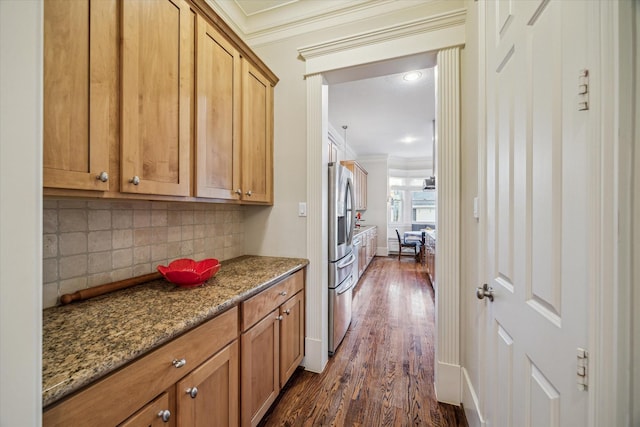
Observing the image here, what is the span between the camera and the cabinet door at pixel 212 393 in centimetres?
91

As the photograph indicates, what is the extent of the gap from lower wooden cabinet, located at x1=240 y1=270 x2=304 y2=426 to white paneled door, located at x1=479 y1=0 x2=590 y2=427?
3.71 feet

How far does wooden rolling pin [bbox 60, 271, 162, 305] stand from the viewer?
1034 mm

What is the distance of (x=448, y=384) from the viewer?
170 cm

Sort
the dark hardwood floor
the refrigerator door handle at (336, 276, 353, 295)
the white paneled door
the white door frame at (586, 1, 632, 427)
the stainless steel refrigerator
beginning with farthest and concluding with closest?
the refrigerator door handle at (336, 276, 353, 295), the stainless steel refrigerator, the dark hardwood floor, the white paneled door, the white door frame at (586, 1, 632, 427)

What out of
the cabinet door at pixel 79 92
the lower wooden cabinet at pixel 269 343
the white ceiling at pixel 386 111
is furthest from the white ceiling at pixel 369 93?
the lower wooden cabinet at pixel 269 343

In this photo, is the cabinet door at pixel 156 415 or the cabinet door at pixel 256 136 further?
the cabinet door at pixel 256 136

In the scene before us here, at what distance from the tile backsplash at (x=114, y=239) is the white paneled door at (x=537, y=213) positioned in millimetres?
1713

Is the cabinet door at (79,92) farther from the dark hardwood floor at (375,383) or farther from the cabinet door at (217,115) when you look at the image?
the dark hardwood floor at (375,383)

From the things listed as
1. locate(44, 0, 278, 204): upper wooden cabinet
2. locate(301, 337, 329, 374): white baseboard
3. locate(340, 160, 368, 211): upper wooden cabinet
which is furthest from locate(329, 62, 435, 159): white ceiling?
locate(301, 337, 329, 374): white baseboard

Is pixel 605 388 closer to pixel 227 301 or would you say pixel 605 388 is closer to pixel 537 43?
pixel 537 43

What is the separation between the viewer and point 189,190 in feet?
4.31

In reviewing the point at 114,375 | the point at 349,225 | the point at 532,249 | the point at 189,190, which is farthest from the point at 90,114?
the point at 349,225

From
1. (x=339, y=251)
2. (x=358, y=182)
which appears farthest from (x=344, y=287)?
(x=358, y=182)

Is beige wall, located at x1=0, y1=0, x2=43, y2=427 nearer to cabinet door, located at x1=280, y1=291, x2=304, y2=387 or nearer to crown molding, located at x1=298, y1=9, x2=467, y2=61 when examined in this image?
cabinet door, located at x1=280, y1=291, x2=304, y2=387
